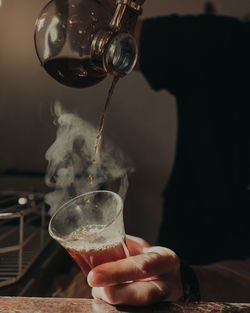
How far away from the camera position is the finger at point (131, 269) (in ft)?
2.07

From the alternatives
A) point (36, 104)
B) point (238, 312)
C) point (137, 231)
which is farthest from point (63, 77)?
point (137, 231)

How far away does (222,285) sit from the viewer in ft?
4.06

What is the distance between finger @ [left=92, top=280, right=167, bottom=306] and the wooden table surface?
0.04 feet

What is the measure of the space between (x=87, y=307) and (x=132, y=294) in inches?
3.6

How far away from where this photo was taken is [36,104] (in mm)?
1752

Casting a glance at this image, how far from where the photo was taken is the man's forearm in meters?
1.18

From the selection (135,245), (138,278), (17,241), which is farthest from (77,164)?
(138,278)

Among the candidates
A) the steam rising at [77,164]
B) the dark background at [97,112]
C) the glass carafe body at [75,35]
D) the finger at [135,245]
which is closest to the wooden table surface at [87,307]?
the finger at [135,245]

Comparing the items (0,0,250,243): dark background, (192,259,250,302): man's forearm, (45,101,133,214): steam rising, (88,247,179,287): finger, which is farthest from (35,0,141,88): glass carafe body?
(0,0,250,243): dark background

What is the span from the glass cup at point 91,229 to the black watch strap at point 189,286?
29 cm

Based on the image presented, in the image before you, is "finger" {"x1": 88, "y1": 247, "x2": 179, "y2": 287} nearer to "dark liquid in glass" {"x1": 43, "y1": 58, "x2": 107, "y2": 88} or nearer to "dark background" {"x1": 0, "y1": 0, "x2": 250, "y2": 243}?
"dark liquid in glass" {"x1": 43, "y1": 58, "x2": 107, "y2": 88}

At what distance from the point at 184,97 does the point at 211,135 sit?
261 mm

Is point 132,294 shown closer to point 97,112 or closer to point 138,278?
point 138,278

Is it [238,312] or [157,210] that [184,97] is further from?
[238,312]
